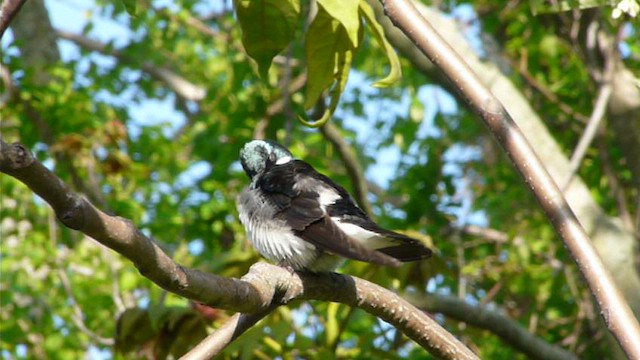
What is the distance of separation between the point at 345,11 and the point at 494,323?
116 inches

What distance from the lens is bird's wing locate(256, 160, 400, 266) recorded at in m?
2.62

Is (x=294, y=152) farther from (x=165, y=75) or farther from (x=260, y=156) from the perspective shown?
(x=165, y=75)

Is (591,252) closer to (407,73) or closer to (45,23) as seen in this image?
(407,73)

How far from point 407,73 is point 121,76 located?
2.72 m

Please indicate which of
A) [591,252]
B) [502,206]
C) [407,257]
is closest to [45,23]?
[502,206]

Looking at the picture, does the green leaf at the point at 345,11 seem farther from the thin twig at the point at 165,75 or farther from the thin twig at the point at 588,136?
the thin twig at the point at 165,75

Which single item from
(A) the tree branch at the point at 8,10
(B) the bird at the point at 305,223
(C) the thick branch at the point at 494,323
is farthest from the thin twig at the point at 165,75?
(A) the tree branch at the point at 8,10

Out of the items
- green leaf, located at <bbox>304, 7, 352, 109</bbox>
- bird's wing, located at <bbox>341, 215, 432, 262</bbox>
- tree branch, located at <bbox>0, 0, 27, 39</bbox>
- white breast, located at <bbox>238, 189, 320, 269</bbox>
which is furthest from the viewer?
white breast, located at <bbox>238, 189, 320, 269</bbox>

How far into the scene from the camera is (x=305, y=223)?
9.89 feet

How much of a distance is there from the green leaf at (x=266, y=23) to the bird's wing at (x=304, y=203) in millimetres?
496

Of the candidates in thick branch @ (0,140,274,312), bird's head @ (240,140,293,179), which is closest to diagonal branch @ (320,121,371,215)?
bird's head @ (240,140,293,179)

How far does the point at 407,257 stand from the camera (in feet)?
9.14

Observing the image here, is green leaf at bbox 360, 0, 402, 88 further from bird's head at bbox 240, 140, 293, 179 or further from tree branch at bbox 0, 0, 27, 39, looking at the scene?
bird's head at bbox 240, 140, 293, 179

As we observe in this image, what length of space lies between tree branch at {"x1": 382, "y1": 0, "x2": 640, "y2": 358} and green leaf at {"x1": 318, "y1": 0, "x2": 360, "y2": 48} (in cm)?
20
